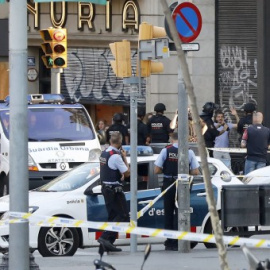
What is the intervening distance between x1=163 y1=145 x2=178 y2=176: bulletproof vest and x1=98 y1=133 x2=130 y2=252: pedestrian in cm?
56

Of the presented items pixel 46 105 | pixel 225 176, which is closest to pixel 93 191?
pixel 225 176

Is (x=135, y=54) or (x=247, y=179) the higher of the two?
(x=135, y=54)

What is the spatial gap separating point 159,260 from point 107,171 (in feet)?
4.49

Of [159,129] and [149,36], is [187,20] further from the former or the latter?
[159,129]

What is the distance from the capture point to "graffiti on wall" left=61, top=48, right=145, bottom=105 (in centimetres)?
3067

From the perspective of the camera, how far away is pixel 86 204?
48.8 feet

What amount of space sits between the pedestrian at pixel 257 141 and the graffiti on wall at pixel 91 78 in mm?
10617

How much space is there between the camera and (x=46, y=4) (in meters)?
30.3

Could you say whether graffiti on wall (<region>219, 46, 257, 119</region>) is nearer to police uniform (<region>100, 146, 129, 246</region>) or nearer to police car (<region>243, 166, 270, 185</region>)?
police car (<region>243, 166, 270, 185</region>)

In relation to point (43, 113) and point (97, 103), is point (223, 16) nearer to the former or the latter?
point (97, 103)

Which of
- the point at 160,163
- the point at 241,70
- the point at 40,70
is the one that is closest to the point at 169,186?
the point at 160,163

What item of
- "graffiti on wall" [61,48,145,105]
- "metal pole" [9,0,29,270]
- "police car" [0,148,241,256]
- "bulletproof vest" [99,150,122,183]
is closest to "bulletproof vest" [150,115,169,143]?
"police car" [0,148,241,256]

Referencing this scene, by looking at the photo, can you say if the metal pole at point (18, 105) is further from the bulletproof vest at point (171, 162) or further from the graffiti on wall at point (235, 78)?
the graffiti on wall at point (235, 78)

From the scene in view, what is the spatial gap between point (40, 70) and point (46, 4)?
2213mm
